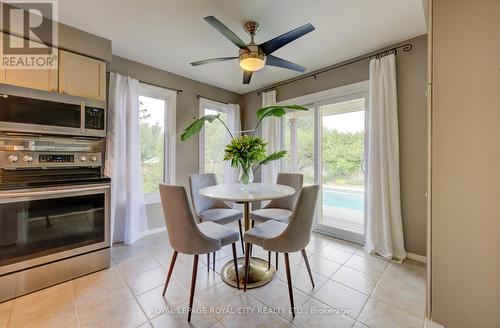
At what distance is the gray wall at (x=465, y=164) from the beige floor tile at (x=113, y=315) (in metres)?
1.90

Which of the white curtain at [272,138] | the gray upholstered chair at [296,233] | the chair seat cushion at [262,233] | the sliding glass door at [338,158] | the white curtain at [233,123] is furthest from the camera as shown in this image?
the white curtain at [233,123]

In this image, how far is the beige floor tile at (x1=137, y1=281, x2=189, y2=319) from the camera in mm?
1585

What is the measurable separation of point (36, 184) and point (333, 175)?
11.1 ft

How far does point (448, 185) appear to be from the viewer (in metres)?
1.05

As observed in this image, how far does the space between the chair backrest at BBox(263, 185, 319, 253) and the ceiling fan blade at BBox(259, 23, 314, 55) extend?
125 cm

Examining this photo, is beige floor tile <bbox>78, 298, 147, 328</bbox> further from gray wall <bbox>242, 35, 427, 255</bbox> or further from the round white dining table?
gray wall <bbox>242, 35, 427, 255</bbox>

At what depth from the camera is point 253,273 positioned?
206 cm

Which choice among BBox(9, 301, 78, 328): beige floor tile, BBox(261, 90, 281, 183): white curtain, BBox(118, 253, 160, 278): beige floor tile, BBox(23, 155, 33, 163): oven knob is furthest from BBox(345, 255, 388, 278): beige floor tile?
BBox(23, 155, 33, 163): oven knob

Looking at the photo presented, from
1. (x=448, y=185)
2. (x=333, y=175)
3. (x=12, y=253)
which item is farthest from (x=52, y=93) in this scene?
(x=333, y=175)

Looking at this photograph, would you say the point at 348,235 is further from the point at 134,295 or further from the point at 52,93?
the point at 52,93

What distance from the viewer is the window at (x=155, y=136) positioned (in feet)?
10.1

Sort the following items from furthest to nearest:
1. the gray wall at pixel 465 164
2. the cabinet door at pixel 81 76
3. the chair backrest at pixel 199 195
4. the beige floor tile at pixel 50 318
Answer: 1. the chair backrest at pixel 199 195
2. the cabinet door at pixel 81 76
3. the beige floor tile at pixel 50 318
4. the gray wall at pixel 465 164

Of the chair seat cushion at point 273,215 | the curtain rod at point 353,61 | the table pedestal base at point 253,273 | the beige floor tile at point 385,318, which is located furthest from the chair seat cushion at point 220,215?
the curtain rod at point 353,61

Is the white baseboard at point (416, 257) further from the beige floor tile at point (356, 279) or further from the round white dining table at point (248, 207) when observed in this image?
the round white dining table at point (248, 207)
